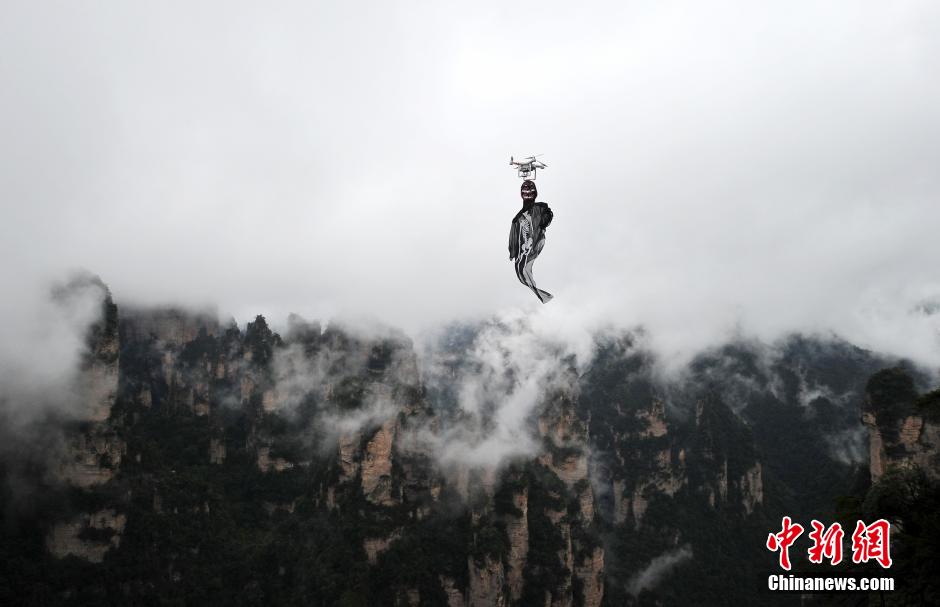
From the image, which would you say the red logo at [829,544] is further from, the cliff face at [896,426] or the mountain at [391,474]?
the cliff face at [896,426]

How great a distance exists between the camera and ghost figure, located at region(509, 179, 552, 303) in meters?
12.6

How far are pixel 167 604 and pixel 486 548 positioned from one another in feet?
132

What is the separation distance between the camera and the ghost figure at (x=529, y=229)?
12633 mm

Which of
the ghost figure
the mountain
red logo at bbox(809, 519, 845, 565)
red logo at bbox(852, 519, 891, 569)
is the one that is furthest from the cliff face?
the ghost figure

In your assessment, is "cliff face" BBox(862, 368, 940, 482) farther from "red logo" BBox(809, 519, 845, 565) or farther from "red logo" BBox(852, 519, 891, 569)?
"red logo" BBox(852, 519, 891, 569)

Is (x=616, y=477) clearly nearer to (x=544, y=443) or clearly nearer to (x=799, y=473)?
(x=544, y=443)

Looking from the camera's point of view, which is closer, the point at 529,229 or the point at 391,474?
the point at 529,229

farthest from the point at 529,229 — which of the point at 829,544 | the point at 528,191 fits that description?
the point at 829,544

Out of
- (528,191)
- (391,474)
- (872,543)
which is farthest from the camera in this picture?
(391,474)

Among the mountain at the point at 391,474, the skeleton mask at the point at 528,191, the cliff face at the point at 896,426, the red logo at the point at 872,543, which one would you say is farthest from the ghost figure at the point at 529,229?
the cliff face at the point at 896,426

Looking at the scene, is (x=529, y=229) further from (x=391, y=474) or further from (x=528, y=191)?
(x=391, y=474)

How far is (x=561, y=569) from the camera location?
254 ft

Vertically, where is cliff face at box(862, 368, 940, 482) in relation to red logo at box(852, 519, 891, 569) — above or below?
above

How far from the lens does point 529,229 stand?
41.7 ft
